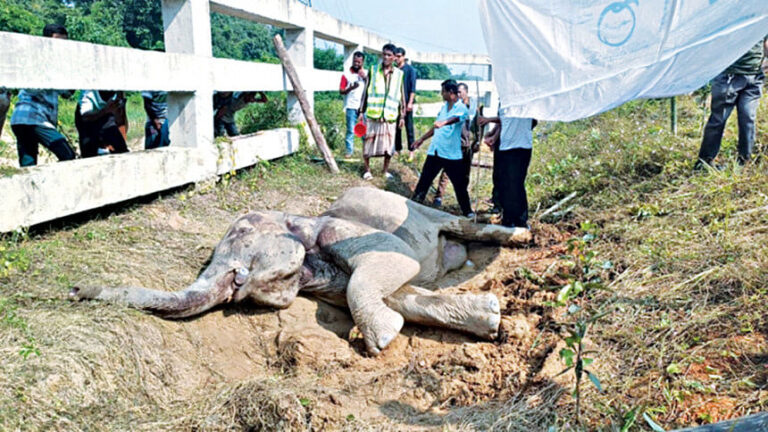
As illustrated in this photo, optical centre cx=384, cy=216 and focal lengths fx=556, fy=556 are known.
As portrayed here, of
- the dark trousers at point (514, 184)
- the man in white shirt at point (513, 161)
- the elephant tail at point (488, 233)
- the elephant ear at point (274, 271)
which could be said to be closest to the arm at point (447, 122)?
the man in white shirt at point (513, 161)

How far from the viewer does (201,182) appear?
548 centimetres

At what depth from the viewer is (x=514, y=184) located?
5.11 meters

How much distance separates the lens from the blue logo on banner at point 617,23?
3057 mm

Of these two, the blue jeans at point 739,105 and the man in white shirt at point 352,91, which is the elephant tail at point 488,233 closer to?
the blue jeans at point 739,105

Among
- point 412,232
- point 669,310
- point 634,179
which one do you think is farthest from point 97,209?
point 634,179

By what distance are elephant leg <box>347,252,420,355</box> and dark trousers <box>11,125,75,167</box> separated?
2.79 m

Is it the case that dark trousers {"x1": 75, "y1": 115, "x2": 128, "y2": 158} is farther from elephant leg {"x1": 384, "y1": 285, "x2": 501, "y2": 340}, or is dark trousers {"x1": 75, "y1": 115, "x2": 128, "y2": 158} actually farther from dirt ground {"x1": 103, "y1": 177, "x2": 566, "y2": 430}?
elephant leg {"x1": 384, "y1": 285, "x2": 501, "y2": 340}

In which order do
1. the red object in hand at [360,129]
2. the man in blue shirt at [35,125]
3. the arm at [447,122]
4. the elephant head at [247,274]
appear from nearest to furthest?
Answer: 1. the elephant head at [247,274]
2. the man in blue shirt at [35,125]
3. the arm at [447,122]
4. the red object in hand at [360,129]

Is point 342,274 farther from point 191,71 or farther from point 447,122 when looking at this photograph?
point 191,71

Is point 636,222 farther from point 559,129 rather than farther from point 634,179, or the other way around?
point 559,129

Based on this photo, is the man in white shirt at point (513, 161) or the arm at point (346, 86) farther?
the arm at point (346, 86)

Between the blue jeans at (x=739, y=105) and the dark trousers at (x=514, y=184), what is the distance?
160 cm

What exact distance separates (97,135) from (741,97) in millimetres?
5918

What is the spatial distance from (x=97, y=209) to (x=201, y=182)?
1.23 m
